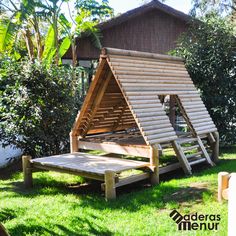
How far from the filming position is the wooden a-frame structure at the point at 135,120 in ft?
22.5

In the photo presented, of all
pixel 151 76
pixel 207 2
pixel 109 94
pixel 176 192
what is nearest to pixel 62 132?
pixel 109 94

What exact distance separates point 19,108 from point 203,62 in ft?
19.2

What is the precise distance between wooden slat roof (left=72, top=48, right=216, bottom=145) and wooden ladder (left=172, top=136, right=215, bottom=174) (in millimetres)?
267

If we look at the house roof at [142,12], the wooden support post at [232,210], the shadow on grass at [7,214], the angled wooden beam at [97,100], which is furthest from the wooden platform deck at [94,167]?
the house roof at [142,12]

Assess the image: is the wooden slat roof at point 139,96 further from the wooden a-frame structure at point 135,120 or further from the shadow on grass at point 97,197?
the shadow on grass at point 97,197

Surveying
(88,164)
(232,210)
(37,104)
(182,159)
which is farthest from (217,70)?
(232,210)

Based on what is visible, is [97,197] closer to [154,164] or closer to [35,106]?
[154,164]

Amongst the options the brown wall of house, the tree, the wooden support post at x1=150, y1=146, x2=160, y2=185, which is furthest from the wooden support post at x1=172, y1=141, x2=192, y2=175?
the tree

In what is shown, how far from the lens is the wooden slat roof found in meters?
7.17

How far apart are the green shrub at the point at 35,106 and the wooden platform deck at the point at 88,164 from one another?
1.83 meters

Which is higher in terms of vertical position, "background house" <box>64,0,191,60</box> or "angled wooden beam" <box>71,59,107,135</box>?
"background house" <box>64,0,191,60</box>

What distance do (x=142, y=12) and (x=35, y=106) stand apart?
9336mm

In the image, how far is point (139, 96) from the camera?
731cm

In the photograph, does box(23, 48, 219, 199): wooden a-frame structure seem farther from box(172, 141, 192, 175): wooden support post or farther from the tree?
the tree
